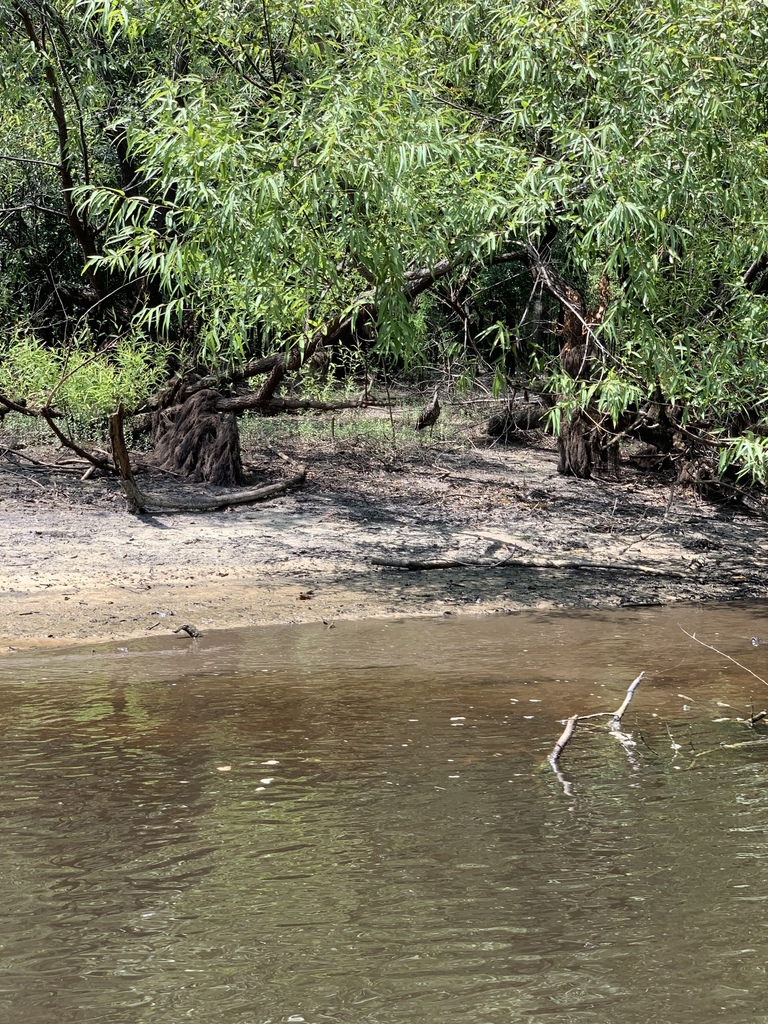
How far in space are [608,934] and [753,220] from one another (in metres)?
6.09

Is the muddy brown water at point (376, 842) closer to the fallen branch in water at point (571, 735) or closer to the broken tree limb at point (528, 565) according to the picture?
the fallen branch in water at point (571, 735)

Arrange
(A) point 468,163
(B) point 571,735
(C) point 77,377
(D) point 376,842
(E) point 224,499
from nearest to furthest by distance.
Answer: (D) point 376,842 → (B) point 571,735 → (A) point 468,163 → (C) point 77,377 → (E) point 224,499

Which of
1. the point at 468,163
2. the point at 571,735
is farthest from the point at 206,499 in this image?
the point at 571,735

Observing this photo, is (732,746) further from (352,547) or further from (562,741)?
(352,547)

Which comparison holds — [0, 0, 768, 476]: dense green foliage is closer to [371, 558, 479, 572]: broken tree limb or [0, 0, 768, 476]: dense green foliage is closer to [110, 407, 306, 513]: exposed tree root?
[110, 407, 306, 513]: exposed tree root

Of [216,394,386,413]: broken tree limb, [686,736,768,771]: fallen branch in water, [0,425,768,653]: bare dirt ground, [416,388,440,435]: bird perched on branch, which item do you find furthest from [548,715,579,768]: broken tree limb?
[416,388,440,435]: bird perched on branch

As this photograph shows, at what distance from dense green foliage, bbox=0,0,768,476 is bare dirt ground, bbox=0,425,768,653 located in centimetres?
209

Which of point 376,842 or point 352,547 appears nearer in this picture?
point 376,842

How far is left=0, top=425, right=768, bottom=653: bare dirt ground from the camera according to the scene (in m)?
9.75

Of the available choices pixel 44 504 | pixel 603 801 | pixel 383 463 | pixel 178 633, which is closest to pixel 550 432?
pixel 383 463

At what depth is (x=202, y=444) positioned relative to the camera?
13.3 metres

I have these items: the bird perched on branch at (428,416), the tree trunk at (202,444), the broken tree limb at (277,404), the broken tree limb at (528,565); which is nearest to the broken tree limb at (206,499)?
the tree trunk at (202,444)

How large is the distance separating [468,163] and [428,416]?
25.2 ft

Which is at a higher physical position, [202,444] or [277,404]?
[277,404]
